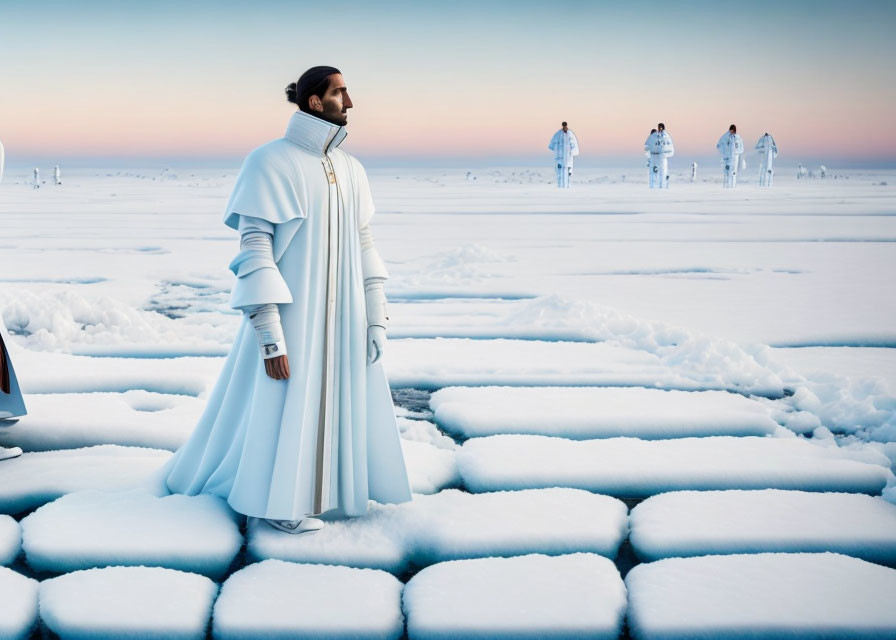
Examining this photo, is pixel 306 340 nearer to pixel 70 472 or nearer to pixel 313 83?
pixel 313 83

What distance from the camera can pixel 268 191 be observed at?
7.90 feet

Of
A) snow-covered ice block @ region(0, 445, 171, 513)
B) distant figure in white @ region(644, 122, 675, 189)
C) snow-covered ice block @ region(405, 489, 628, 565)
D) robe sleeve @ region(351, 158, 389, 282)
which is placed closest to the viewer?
snow-covered ice block @ region(405, 489, 628, 565)

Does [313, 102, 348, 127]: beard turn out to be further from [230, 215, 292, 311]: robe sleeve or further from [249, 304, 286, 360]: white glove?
[249, 304, 286, 360]: white glove

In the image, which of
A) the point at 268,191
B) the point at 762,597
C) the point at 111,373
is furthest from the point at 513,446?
the point at 111,373

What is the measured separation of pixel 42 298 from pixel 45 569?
355cm

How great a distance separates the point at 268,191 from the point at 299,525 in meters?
0.93

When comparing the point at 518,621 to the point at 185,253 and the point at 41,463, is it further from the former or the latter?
the point at 185,253

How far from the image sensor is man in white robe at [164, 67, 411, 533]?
2420 mm

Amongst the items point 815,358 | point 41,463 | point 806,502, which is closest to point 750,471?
point 806,502

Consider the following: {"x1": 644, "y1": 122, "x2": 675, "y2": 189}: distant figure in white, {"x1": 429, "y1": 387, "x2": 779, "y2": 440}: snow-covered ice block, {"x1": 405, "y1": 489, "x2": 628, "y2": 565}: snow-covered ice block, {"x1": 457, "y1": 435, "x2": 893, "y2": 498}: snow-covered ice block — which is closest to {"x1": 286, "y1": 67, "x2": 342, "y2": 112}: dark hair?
{"x1": 405, "y1": 489, "x2": 628, "y2": 565}: snow-covered ice block

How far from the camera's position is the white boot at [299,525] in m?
2.54

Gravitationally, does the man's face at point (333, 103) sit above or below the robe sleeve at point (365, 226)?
above

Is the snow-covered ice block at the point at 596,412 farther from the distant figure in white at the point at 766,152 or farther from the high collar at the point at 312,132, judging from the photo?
the distant figure in white at the point at 766,152

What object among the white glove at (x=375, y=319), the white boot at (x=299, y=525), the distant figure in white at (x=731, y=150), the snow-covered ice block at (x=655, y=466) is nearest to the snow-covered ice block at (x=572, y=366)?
the snow-covered ice block at (x=655, y=466)
